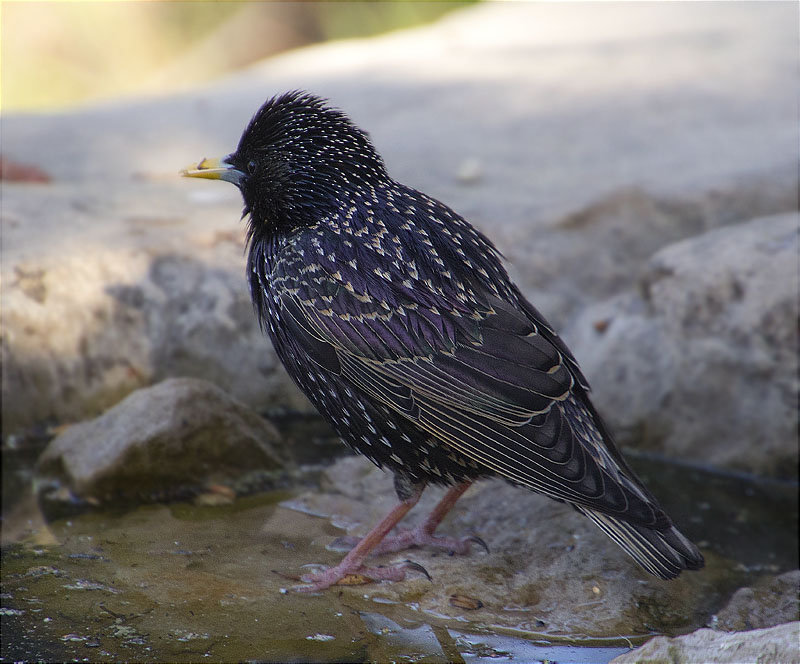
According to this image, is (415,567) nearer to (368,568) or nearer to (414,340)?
(368,568)

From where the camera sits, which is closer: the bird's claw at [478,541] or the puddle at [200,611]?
the puddle at [200,611]

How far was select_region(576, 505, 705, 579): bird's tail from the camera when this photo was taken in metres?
3.14

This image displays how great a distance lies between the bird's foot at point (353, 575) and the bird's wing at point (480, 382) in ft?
1.79

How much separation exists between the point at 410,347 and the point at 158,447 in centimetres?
146

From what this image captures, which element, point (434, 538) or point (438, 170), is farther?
point (438, 170)

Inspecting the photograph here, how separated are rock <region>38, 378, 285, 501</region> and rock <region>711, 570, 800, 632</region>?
A: 220cm

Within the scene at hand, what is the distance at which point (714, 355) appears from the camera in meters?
4.94

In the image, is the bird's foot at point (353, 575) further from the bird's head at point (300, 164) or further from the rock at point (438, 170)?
the rock at point (438, 170)

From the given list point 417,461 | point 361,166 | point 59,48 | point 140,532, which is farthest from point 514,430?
point 59,48

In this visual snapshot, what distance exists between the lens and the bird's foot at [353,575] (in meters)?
3.43

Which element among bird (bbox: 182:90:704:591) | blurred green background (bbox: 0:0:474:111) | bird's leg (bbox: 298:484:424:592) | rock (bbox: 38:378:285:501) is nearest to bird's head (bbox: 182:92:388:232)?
bird (bbox: 182:90:704:591)

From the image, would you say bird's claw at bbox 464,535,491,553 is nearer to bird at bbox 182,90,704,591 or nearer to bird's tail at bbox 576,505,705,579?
bird at bbox 182,90,704,591

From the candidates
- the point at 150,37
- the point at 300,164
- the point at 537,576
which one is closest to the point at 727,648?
the point at 537,576

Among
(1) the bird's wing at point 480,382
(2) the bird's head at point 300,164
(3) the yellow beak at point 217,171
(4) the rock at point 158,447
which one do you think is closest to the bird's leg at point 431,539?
(1) the bird's wing at point 480,382
